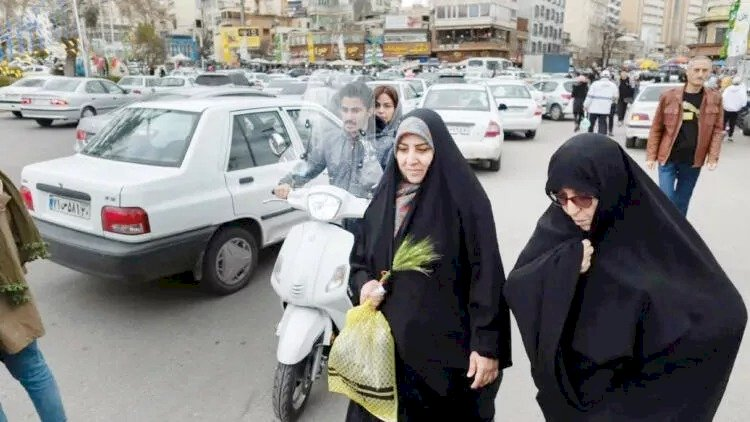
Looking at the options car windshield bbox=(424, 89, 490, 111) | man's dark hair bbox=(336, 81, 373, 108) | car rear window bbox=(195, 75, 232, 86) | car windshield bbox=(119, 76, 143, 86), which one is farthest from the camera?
car windshield bbox=(119, 76, 143, 86)

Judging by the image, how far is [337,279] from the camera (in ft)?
9.52

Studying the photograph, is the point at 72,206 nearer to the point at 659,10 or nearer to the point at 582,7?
the point at 582,7

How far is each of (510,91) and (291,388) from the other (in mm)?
13605

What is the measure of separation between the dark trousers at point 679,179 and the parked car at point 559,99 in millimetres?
15110

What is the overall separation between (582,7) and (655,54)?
110 feet

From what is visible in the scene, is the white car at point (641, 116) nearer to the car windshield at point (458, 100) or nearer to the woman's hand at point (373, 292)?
the car windshield at point (458, 100)

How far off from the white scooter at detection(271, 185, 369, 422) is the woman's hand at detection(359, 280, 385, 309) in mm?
700

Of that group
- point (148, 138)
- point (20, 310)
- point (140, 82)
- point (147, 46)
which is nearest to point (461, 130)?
point (148, 138)

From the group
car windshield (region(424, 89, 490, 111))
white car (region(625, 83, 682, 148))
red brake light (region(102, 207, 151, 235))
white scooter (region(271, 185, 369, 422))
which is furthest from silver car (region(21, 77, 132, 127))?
white scooter (region(271, 185, 369, 422))

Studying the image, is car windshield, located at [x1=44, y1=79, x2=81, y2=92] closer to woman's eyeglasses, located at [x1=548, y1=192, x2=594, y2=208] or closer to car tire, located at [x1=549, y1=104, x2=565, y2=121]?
car tire, located at [x1=549, y1=104, x2=565, y2=121]

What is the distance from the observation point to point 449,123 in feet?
32.1

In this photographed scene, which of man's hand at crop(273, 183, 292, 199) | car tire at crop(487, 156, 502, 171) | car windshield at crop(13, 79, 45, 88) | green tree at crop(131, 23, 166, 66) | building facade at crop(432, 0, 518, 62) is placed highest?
building facade at crop(432, 0, 518, 62)

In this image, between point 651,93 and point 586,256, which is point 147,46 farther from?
point 586,256

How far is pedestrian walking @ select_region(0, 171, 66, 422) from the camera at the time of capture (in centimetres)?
228
